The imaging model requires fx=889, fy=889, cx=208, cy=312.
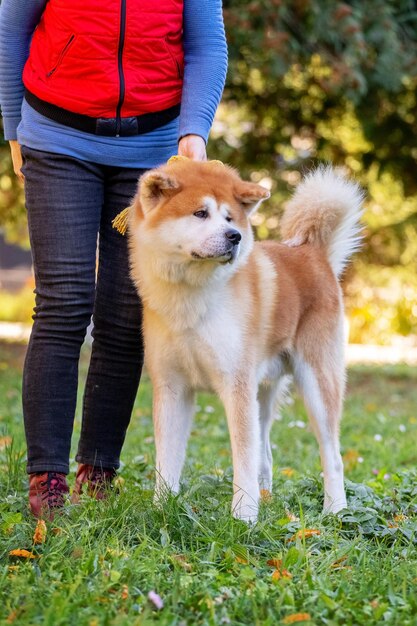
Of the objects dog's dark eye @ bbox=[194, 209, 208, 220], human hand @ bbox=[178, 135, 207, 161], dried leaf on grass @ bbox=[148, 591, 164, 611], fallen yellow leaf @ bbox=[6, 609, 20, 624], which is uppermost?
human hand @ bbox=[178, 135, 207, 161]

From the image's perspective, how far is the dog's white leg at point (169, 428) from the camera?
3418 millimetres

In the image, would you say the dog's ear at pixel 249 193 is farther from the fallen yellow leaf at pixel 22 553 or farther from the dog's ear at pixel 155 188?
the fallen yellow leaf at pixel 22 553

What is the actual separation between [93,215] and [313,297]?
3.49 ft

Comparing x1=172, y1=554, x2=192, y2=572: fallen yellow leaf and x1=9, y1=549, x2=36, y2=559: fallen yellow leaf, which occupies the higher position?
x1=172, y1=554, x2=192, y2=572: fallen yellow leaf

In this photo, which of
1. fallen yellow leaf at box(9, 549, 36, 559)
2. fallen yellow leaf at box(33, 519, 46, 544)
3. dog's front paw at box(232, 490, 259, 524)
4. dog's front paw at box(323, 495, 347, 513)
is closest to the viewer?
fallen yellow leaf at box(9, 549, 36, 559)

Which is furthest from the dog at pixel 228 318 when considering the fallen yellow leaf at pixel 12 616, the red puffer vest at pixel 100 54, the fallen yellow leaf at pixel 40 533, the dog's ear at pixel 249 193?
the fallen yellow leaf at pixel 12 616

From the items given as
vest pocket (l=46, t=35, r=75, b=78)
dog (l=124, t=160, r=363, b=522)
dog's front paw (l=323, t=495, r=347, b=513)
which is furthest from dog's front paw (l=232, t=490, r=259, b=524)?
vest pocket (l=46, t=35, r=75, b=78)

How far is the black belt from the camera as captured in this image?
10.6 feet

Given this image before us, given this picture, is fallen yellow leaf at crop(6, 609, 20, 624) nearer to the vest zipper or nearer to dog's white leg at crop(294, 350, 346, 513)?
dog's white leg at crop(294, 350, 346, 513)

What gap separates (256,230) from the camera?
8.82 metres

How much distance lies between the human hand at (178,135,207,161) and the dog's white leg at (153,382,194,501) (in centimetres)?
87

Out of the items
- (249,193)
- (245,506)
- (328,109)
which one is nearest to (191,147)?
(249,193)

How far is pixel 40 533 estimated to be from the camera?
110 inches

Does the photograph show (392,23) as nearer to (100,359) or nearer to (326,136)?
(326,136)
